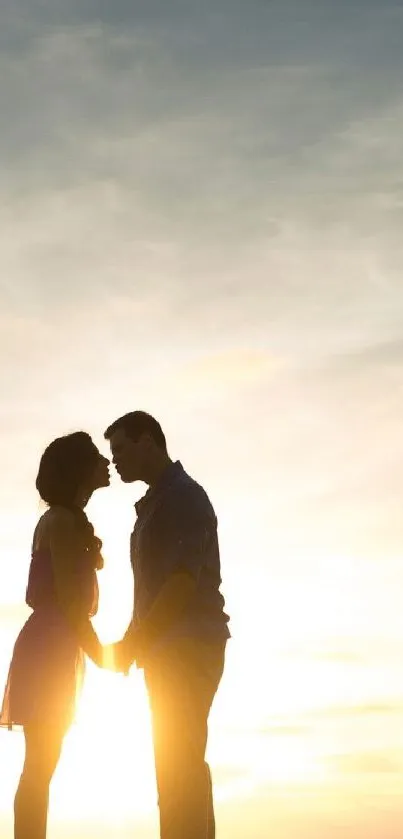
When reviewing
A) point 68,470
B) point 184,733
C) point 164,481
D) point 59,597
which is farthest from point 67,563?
point 184,733

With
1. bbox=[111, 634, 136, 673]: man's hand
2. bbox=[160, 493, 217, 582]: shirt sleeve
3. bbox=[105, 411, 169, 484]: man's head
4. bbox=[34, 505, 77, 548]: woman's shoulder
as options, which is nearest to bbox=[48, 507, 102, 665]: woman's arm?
bbox=[34, 505, 77, 548]: woman's shoulder

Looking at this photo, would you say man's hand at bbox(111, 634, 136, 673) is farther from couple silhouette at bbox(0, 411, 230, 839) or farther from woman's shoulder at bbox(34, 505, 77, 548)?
woman's shoulder at bbox(34, 505, 77, 548)

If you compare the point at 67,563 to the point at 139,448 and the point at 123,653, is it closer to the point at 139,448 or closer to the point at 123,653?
the point at 123,653

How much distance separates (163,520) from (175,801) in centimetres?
182

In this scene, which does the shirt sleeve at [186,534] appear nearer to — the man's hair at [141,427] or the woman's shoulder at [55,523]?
the man's hair at [141,427]

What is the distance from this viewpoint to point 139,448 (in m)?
7.95

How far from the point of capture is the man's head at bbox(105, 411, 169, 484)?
7926 millimetres

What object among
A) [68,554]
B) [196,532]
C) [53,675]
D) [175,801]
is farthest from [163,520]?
[175,801]

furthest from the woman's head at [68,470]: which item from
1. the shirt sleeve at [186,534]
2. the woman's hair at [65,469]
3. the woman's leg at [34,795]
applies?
the woman's leg at [34,795]

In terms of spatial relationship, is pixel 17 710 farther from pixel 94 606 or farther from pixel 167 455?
pixel 167 455

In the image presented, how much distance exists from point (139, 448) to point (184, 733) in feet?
6.46

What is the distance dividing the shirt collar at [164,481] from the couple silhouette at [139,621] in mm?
10

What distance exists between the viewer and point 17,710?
772 cm

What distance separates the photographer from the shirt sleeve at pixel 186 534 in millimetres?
7438
